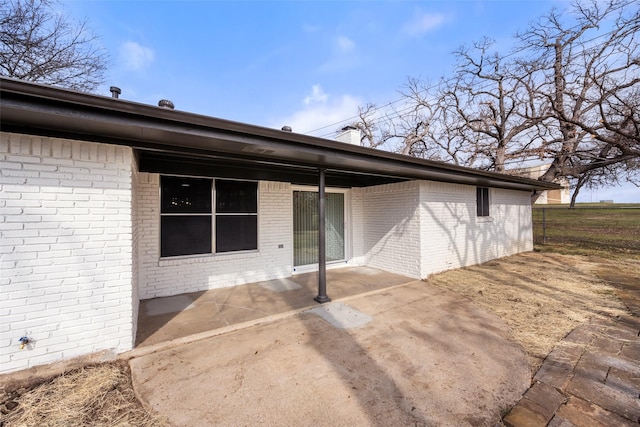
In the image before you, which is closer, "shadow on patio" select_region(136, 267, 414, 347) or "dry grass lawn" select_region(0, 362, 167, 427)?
"dry grass lawn" select_region(0, 362, 167, 427)

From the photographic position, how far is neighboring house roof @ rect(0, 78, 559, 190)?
6.73 ft

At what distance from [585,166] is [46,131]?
1534 centimetres

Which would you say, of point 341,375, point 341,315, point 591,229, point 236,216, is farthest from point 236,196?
point 591,229

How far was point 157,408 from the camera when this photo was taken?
2.11 m

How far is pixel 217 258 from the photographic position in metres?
5.31

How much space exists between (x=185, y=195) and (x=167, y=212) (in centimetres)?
44

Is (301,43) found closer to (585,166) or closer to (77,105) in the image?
(77,105)

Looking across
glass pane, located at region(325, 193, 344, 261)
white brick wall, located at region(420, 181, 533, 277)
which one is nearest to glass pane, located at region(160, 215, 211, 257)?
glass pane, located at region(325, 193, 344, 261)

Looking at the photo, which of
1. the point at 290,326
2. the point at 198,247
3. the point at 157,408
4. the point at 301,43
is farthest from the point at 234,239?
the point at 301,43

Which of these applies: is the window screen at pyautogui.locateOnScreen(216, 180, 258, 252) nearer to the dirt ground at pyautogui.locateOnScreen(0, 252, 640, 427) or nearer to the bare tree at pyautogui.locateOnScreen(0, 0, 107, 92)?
the dirt ground at pyautogui.locateOnScreen(0, 252, 640, 427)

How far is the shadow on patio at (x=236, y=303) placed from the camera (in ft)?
11.5

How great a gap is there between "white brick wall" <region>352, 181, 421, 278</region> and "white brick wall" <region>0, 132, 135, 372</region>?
17.4 feet

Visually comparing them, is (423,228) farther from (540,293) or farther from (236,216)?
A: (236,216)

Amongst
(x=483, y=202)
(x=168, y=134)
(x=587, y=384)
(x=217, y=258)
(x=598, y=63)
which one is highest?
(x=598, y=63)
